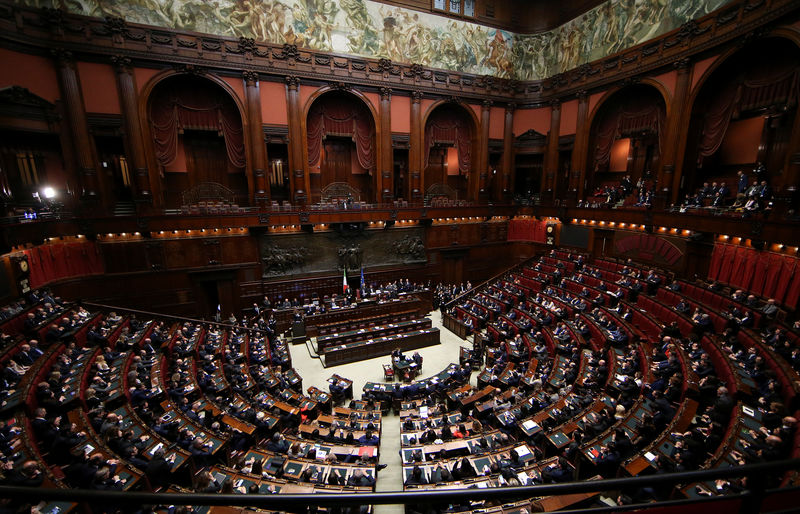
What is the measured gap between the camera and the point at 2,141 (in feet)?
46.9

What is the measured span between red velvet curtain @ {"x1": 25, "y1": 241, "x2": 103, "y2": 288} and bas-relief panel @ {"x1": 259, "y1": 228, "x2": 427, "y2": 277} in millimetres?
6784

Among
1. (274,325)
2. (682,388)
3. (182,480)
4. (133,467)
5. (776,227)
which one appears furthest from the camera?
(274,325)

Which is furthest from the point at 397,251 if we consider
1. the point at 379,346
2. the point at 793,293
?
the point at 793,293

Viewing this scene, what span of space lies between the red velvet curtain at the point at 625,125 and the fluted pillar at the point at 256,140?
62.2ft

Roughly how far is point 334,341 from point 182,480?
27.1 feet

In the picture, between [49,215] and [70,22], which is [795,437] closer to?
[49,215]

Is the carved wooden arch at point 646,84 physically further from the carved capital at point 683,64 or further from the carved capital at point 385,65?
the carved capital at point 385,65

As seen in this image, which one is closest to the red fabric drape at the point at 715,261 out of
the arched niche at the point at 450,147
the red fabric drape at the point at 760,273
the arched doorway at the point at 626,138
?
the red fabric drape at the point at 760,273

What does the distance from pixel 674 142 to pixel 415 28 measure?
14.7 m

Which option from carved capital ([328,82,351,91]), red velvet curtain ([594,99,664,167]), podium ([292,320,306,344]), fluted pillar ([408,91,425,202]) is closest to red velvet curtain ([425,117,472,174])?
fluted pillar ([408,91,425,202])

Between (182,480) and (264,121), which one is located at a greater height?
(264,121)

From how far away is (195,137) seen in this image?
19.6m

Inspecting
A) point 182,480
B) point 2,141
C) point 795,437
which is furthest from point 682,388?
point 2,141

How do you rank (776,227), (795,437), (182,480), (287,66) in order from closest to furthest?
(795,437) → (182,480) → (776,227) → (287,66)
